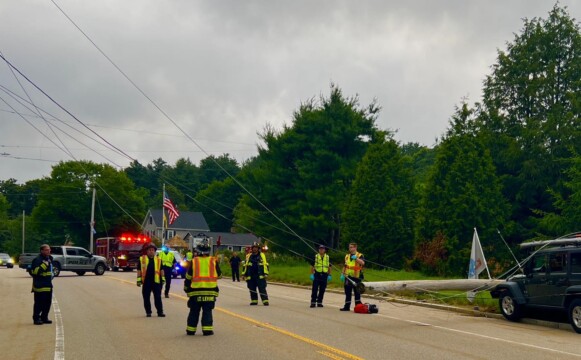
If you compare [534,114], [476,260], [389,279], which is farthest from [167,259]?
[534,114]

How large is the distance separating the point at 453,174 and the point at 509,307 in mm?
21282

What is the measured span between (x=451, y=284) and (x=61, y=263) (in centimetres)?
2882

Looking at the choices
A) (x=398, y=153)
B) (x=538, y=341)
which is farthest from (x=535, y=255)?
(x=398, y=153)

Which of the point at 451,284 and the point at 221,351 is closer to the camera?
the point at 221,351

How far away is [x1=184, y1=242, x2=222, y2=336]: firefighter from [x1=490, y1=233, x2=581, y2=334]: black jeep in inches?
311

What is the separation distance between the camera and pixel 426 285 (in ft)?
55.6

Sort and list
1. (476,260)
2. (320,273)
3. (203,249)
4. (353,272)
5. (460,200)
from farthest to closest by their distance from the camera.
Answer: (460,200) < (476,260) < (320,273) < (353,272) < (203,249)

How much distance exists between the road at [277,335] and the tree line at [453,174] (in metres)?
12.7

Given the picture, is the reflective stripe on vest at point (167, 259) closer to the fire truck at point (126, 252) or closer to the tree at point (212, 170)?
the fire truck at point (126, 252)

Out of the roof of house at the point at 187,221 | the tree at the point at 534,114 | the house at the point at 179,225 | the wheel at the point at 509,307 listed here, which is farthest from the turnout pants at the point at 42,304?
the roof of house at the point at 187,221

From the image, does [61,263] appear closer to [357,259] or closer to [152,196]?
[357,259]

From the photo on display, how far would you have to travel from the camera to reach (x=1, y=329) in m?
13.6

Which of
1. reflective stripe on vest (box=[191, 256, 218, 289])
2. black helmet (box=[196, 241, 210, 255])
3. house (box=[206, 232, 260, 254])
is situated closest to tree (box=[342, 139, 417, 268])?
black helmet (box=[196, 241, 210, 255])

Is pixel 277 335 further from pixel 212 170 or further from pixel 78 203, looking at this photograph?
pixel 212 170
